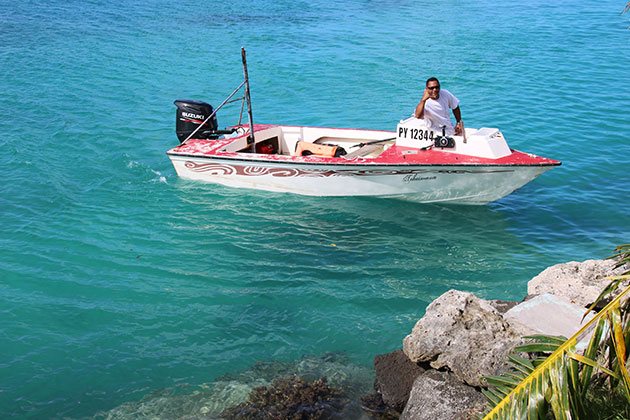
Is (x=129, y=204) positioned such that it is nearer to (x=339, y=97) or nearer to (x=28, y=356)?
(x=28, y=356)

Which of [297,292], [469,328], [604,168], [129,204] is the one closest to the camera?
[469,328]

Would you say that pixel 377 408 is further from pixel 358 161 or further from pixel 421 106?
pixel 421 106

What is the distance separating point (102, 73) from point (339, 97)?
762 centimetres

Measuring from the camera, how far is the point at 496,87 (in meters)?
22.3

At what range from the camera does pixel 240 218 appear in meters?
14.0

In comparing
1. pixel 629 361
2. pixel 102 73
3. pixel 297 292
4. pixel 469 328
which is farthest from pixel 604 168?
pixel 102 73

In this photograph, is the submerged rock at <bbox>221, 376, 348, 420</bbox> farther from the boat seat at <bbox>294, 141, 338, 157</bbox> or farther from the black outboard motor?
the black outboard motor

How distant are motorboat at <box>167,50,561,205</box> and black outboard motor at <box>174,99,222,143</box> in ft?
0.07

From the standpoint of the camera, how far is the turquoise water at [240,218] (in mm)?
9648

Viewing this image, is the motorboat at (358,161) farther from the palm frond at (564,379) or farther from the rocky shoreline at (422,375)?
the palm frond at (564,379)

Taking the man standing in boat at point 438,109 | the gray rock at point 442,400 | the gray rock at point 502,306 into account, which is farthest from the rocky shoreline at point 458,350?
the man standing in boat at point 438,109

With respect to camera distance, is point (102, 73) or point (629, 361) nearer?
point (629, 361)

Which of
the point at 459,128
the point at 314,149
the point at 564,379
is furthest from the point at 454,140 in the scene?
the point at 564,379

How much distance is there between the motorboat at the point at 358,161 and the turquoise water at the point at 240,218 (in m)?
0.37
